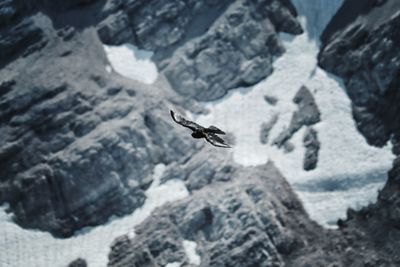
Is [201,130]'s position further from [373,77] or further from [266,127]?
[373,77]

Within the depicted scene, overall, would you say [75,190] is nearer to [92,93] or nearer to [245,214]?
[92,93]

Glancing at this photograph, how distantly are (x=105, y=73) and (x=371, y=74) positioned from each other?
25916 mm

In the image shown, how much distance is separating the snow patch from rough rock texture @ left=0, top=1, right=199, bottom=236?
26.5 ft

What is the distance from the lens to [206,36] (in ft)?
297

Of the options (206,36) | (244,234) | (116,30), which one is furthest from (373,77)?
(116,30)

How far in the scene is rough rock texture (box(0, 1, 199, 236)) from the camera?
7762 centimetres

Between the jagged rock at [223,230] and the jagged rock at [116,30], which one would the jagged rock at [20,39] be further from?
the jagged rock at [223,230]

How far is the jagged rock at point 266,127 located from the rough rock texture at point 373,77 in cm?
741

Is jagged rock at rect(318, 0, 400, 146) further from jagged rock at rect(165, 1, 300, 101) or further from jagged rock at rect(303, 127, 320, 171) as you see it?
jagged rock at rect(165, 1, 300, 101)

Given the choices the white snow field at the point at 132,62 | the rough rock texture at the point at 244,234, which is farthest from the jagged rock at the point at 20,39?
the rough rock texture at the point at 244,234

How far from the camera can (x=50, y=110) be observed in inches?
3255

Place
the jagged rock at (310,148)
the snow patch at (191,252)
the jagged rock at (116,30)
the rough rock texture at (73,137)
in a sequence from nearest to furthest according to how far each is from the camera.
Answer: the snow patch at (191,252) < the jagged rock at (310,148) < the rough rock texture at (73,137) < the jagged rock at (116,30)

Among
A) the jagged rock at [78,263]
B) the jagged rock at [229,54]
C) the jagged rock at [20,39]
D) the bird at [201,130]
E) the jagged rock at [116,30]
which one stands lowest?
the bird at [201,130]

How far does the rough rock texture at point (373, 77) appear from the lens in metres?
69.6
